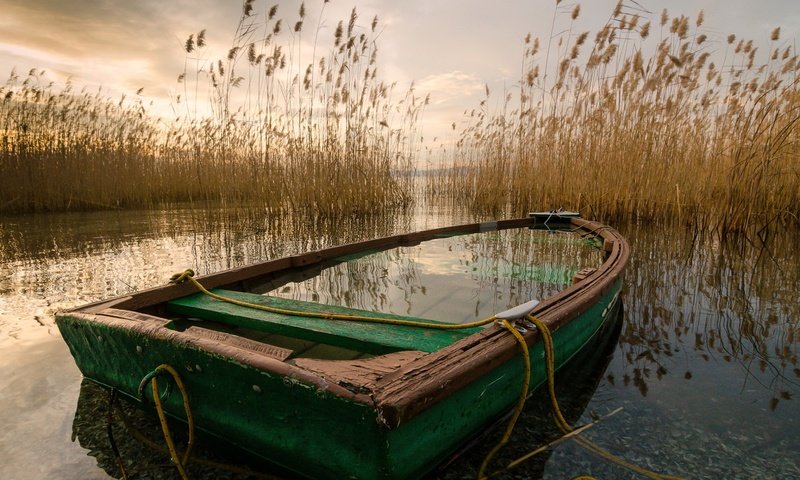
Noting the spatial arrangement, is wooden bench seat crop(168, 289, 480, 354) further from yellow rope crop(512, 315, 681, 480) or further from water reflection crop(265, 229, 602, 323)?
water reflection crop(265, 229, 602, 323)

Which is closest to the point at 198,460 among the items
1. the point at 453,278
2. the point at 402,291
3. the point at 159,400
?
the point at 159,400

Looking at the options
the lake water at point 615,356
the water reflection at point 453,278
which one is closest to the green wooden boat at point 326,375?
the lake water at point 615,356

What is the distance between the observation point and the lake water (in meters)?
1.41

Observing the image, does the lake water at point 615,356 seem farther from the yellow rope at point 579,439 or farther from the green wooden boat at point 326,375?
the green wooden boat at point 326,375

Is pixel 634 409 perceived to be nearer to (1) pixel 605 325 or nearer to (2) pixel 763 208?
(1) pixel 605 325

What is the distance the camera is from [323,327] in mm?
1587

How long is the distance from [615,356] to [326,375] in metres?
1.78

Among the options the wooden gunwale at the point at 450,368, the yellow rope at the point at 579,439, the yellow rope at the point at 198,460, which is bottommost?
the yellow rope at the point at 198,460

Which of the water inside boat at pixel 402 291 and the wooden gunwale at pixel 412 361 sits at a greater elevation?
the wooden gunwale at pixel 412 361

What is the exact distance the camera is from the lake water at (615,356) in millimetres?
1410

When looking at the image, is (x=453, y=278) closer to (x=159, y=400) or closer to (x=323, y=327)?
(x=323, y=327)

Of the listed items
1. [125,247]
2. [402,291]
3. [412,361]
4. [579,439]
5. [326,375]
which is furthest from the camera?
[125,247]

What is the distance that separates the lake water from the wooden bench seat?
40 cm

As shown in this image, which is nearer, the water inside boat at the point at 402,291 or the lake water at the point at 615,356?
the lake water at the point at 615,356
